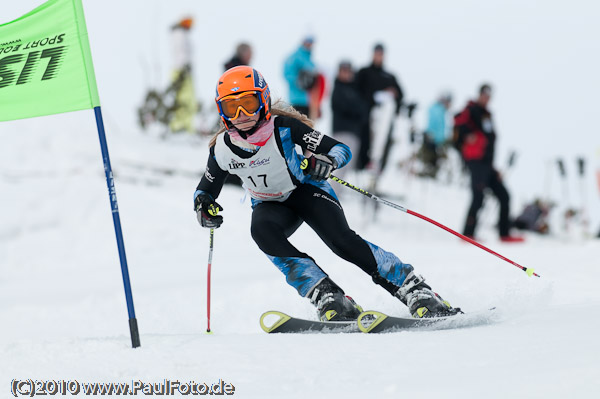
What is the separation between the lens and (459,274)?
6414 millimetres

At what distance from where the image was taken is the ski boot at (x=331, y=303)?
13.0ft

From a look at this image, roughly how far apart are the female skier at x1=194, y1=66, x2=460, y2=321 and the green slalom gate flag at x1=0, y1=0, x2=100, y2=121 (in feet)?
2.73

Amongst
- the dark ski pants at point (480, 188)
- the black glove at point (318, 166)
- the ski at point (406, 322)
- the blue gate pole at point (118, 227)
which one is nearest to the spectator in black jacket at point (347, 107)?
the dark ski pants at point (480, 188)

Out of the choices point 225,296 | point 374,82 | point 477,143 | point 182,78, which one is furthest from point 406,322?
point 182,78

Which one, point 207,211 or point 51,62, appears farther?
point 207,211

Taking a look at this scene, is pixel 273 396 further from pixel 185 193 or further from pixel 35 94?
pixel 185 193

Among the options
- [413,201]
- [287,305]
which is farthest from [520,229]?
[287,305]

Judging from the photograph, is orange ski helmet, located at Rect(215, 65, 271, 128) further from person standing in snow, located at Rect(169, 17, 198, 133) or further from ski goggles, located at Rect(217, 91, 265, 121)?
person standing in snow, located at Rect(169, 17, 198, 133)

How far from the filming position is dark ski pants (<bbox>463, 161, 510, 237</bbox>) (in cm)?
931

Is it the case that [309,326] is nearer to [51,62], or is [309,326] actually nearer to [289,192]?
[289,192]

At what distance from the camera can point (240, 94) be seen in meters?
3.92

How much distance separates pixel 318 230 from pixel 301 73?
5710mm

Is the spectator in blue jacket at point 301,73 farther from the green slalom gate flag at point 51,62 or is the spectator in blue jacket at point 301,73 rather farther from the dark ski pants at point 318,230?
the green slalom gate flag at point 51,62

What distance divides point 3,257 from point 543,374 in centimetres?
852
